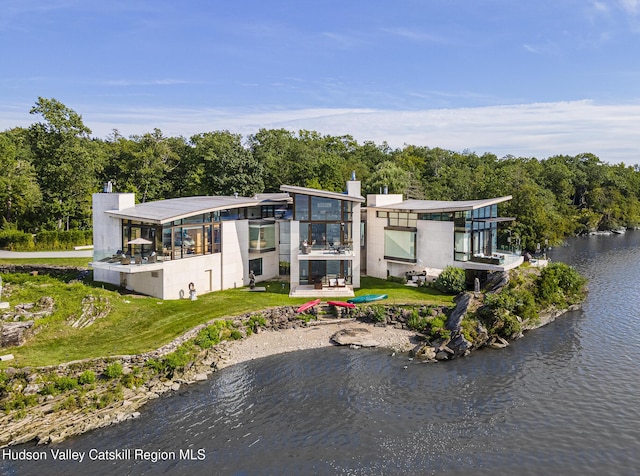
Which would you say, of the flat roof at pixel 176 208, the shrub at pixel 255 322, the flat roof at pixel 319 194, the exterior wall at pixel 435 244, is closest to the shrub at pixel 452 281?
the exterior wall at pixel 435 244

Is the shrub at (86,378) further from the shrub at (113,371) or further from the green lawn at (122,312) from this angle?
the green lawn at (122,312)

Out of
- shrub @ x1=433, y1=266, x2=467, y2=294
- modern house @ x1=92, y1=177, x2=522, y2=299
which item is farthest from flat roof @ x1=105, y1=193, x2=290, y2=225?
shrub @ x1=433, y1=266, x2=467, y2=294

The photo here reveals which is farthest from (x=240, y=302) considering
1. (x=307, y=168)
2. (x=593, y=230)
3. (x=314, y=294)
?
(x=593, y=230)

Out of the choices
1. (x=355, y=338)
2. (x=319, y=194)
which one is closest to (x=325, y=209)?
(x=319, y=194)

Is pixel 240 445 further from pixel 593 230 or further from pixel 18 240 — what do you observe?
pixel 593 230

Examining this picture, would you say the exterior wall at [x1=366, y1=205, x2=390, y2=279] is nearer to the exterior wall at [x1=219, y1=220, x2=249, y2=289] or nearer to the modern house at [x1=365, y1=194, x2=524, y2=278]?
the modern house at [x1=365, y1=194, x2=524, y2=278]

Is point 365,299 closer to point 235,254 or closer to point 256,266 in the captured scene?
point 256,266
